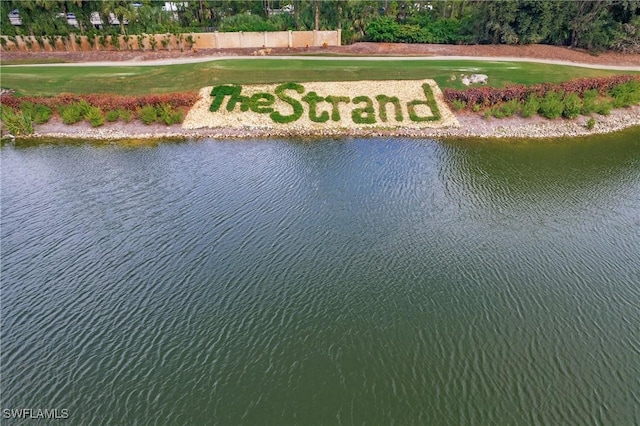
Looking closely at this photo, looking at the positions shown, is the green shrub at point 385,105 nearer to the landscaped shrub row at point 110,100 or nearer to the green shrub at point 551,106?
the green shrub at point 551,106

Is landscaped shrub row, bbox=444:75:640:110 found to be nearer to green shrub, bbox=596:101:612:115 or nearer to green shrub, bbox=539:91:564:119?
green shrub, bbox=539:91:564:119

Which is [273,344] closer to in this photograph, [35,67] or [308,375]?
[308,375]

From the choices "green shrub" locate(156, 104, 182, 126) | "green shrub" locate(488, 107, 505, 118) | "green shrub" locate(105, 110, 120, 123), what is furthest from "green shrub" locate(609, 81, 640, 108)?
"green shrub" locate(105, 110, 120, 123)

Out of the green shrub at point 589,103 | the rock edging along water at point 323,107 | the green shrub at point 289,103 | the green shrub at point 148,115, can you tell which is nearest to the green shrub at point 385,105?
the rock edging along water at point 323,107

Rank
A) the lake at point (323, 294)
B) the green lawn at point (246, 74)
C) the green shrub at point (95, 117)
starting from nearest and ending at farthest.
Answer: the lake at point (323, 294) → the green shrub at point (95, 117) → the green lawn at point (246, 74)

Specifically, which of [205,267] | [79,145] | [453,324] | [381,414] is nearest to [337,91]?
[79,145]
